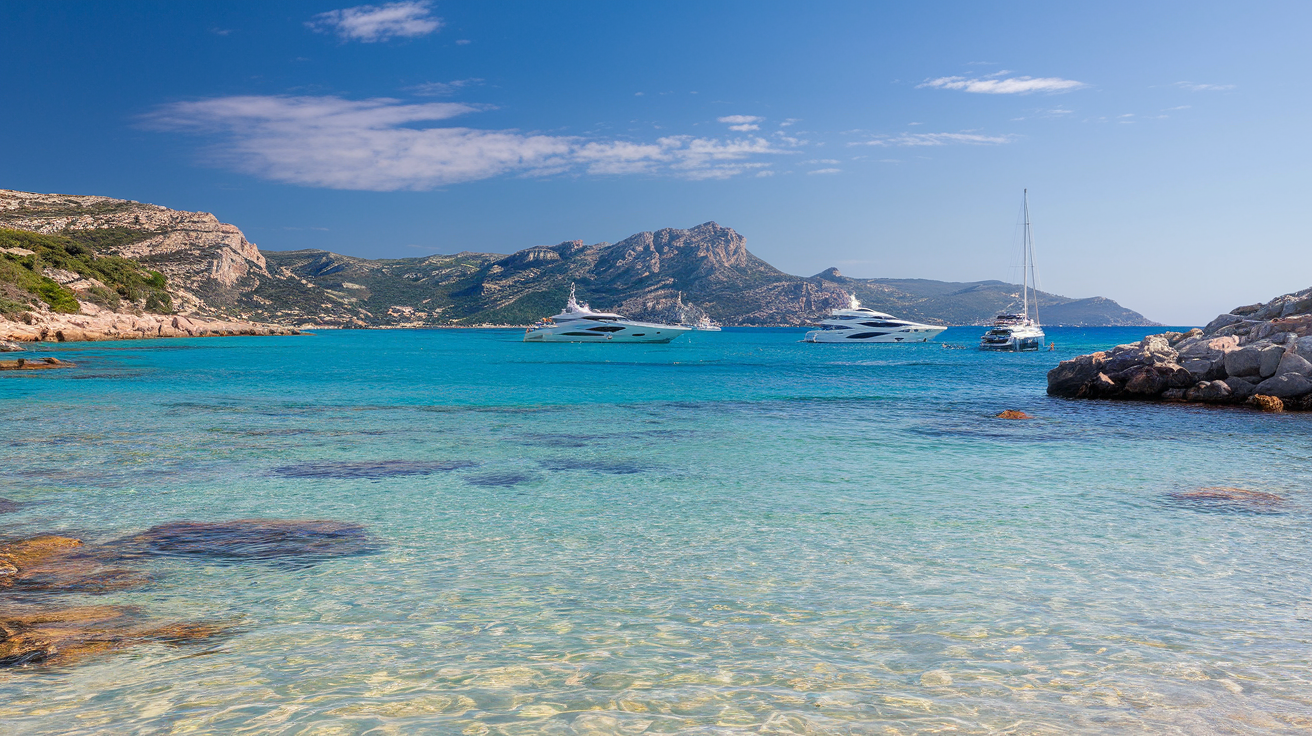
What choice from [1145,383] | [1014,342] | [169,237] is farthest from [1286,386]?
[169,237]

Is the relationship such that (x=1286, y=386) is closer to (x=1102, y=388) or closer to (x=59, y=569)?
(x=1102, y=388)

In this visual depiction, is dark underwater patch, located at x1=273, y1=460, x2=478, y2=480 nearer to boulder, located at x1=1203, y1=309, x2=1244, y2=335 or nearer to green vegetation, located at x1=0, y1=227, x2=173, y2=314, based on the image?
boulder, located at x1=1203, y1=309, x2=1244, y2=335

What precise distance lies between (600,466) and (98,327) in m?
83.4

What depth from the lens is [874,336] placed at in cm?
10025

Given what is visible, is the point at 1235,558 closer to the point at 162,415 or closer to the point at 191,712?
the point at 191,712

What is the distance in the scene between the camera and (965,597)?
6.55 metres

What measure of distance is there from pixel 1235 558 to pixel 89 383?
3644cm

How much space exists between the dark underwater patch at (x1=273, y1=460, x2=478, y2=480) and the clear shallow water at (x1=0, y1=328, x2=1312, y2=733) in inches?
4.3

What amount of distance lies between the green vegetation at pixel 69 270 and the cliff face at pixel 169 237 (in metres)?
14.2

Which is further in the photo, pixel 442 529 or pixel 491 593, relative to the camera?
pixel 442 529

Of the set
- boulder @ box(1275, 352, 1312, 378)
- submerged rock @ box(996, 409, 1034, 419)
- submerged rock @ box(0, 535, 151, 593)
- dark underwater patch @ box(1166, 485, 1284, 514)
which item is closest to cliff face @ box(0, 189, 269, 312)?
submerged rock @ box(996, 409, 1034, 419)

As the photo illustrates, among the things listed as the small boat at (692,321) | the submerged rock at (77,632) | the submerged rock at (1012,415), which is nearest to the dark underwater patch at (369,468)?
the submerged rock at (77,632)

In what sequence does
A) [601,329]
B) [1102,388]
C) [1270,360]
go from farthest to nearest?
[601,329]
[1102,388]
[1270,360]

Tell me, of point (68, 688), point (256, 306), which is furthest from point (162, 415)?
point (256, 306)
